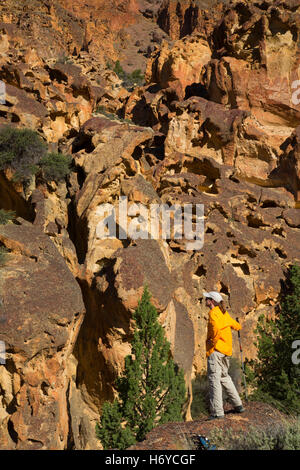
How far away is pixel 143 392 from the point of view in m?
5.83

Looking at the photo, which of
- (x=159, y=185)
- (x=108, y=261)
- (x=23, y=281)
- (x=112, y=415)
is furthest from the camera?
(x=159, y=185)

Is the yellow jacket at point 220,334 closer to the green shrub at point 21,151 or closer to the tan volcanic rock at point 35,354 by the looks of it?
the tan volcanic rock at point 35,354

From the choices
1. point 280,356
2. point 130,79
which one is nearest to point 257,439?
point 280,356

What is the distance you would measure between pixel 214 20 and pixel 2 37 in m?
31.7

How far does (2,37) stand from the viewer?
1069 inches

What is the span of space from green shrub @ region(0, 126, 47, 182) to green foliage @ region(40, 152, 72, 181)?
247mm

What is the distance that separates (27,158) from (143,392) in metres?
7.93

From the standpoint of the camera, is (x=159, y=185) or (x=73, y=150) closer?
(x=159, y=185)

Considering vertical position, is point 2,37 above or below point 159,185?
above

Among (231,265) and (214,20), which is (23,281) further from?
(214,20)

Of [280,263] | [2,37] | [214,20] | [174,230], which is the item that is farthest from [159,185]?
[214,20]

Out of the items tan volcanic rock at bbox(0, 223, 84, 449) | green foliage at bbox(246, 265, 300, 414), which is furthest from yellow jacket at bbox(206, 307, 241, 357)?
green foliage at bbox(246, 265, 300, 414)

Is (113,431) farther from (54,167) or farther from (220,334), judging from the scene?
(54,167)

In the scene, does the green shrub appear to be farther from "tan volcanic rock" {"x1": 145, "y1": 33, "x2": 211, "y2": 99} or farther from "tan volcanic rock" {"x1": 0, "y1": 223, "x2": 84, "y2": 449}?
"tan volcanic rock" {"x1": 145, "y1": 33, "x2": 211, "y2": 99}
